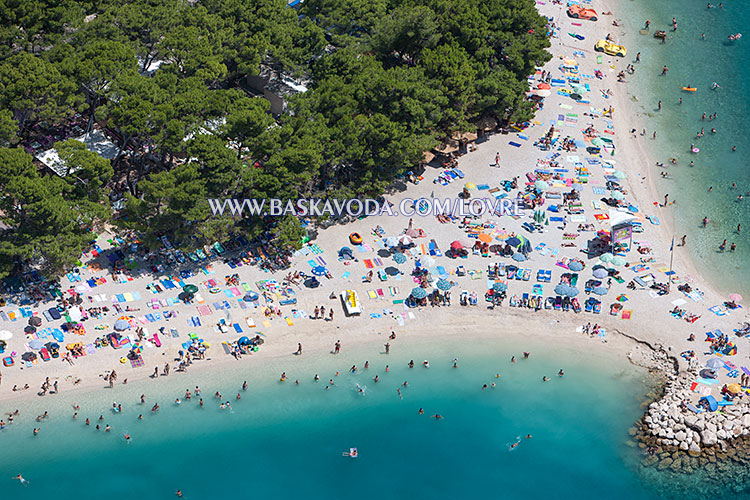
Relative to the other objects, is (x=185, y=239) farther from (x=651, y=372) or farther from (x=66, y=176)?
(x=651, y=372)

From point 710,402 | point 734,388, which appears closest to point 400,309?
point 710,402

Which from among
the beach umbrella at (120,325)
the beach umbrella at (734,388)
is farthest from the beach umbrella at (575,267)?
the beach umbrella at (120,325)

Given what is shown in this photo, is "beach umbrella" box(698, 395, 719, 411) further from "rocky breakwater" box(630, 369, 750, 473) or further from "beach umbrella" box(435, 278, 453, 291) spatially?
"beach umbrella" box(435, 278, 453, 291)

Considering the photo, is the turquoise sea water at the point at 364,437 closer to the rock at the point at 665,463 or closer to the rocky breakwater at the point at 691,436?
the rocky breakwater at the point at 691,436

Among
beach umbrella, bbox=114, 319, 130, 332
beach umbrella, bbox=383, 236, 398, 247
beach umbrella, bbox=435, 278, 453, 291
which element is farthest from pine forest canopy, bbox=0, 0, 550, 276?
beach umbrella, bbox=435, 278, 453, 291

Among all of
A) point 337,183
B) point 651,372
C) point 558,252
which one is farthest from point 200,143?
point 651,372
